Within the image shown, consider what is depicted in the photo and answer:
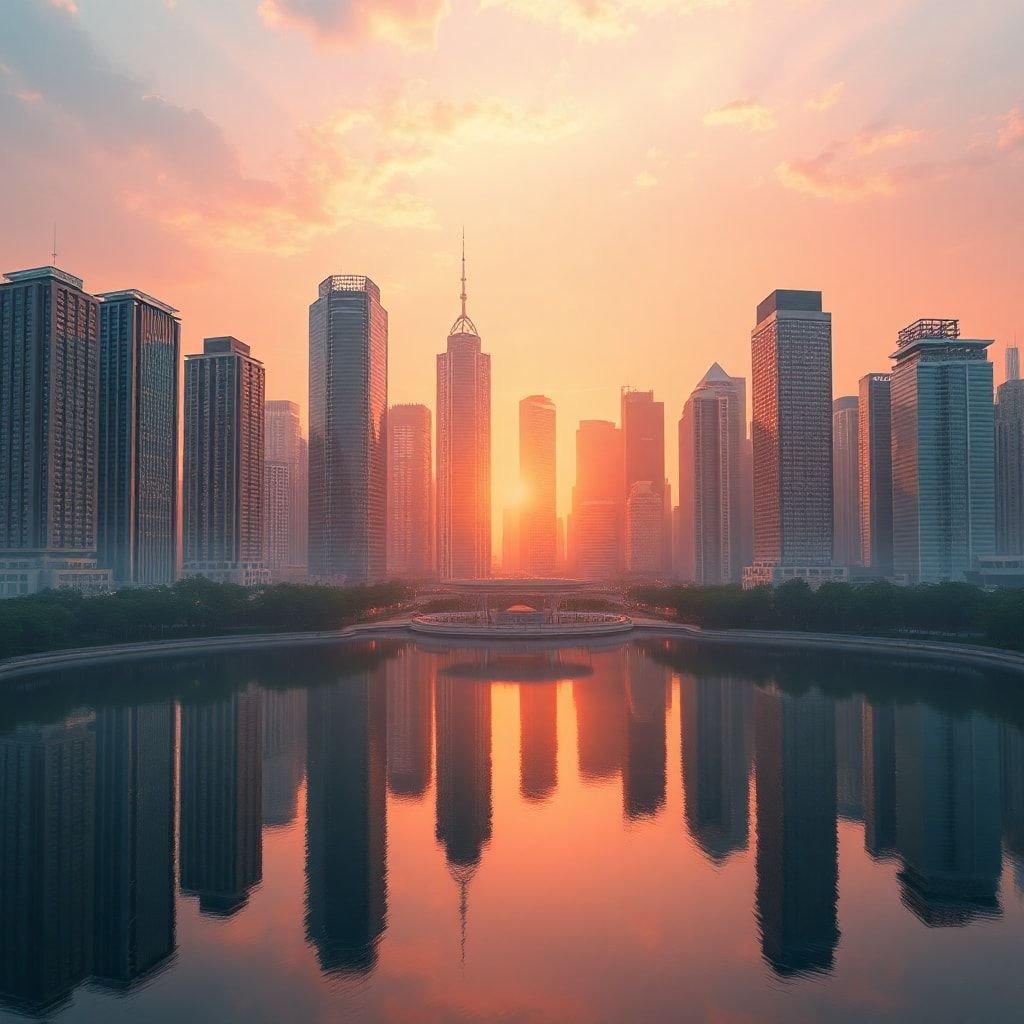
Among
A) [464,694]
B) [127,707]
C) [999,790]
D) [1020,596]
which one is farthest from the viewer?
[1020,596]

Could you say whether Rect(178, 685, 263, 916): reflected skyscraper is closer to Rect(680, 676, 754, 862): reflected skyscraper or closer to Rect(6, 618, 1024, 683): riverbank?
Rect(680, 676, 754, 862): reflected skyscraper

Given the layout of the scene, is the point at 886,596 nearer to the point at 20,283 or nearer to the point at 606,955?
the point at 606,955

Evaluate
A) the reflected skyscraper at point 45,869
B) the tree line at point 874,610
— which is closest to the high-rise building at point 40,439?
the reflected skyscraper at point 45,869

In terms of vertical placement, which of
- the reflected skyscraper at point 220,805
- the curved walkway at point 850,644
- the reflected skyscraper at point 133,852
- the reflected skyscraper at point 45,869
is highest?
the reflected skyscraper at point 45,869

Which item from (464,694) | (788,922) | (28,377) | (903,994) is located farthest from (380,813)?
(28,377)

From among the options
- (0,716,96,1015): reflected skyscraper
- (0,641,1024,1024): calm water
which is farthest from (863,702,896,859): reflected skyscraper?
(0,716,96,1015): reflected skyscraper

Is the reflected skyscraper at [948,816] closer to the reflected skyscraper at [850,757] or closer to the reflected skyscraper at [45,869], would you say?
the reflected skyscraper at [850,757]
